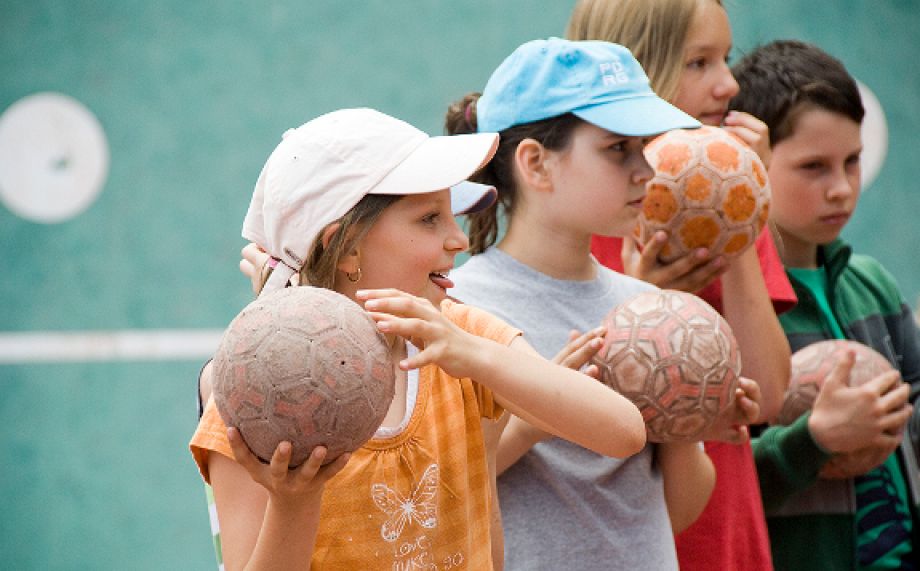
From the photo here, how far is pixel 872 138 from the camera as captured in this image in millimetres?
7160

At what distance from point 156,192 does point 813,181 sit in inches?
151

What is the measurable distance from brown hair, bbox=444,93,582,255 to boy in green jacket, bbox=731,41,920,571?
3.92 ft

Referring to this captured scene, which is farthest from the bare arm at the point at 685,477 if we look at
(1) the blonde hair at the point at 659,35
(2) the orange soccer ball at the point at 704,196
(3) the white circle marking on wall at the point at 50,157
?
(3) the white circle marking on wall at the point at 50,157

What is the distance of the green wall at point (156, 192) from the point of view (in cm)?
667

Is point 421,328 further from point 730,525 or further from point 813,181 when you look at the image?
point 813,181

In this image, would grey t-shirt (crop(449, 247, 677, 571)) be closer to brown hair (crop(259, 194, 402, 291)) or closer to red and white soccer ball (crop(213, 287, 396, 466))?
brown hair (crop(259, 194, 402, 291))

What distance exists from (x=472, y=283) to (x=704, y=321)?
2.17ft

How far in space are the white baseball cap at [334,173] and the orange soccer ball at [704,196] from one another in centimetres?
97

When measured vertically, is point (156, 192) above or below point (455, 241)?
below

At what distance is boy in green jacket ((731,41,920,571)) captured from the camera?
389cm

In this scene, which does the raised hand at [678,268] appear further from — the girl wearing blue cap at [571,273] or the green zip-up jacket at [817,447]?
the green zip-up jacket at [817,447]

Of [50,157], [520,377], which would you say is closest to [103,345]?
[50,157]

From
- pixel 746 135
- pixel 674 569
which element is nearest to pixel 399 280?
pixel 674 569

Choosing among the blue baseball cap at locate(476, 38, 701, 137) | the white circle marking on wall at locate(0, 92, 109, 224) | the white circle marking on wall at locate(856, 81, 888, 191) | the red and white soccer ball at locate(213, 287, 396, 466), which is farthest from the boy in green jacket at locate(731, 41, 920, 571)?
the white circle marking on wall at locate(0, 92, 109, 224)
